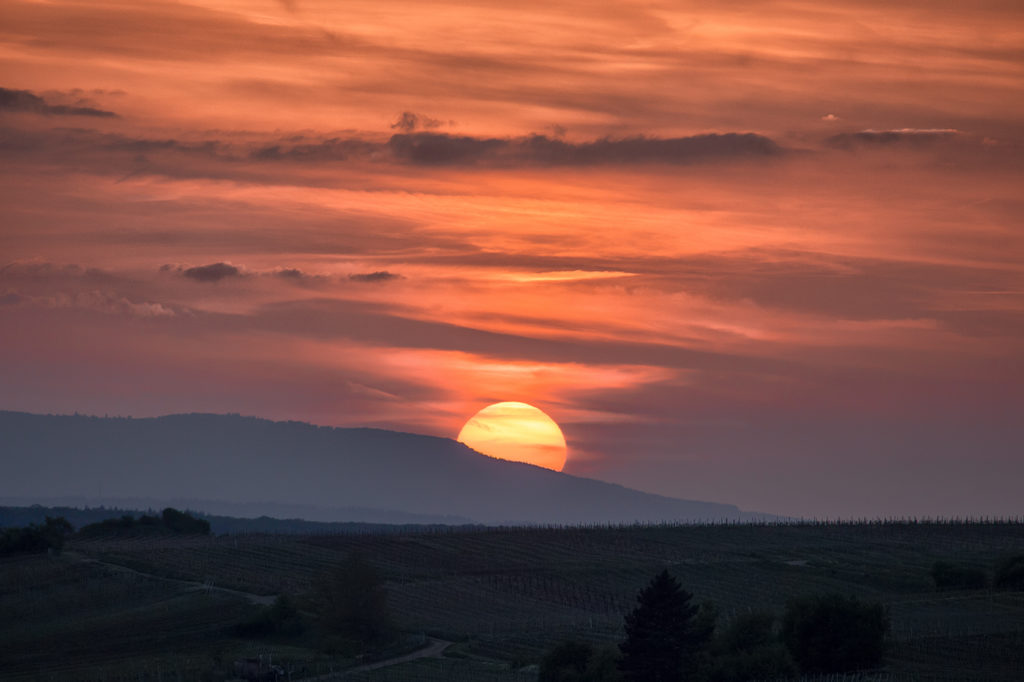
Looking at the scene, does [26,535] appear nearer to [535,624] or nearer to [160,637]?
[160,637]

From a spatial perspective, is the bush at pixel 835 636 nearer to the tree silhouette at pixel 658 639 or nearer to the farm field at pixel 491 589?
the farm field at pixel 491 589

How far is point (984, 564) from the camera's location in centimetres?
14600

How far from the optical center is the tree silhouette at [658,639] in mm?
70375

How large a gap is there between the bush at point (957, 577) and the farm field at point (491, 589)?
2.69 m

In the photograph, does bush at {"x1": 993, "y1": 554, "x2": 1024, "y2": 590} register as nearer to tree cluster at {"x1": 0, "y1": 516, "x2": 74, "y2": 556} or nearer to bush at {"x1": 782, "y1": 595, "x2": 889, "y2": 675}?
bush at {"x1": 782, "y1": 595, "x2": 889, "y2": 675}

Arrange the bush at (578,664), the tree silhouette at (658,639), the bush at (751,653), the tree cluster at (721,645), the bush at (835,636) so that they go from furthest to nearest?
the bush at (835,636) → the bush at (578,664) → the bush at (751,653) → the tree cluster at (721,645) → the tree silhouette at (658,639)

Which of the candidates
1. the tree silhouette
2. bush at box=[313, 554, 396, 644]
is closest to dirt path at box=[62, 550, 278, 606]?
bush at box=[313, 554, 396, 644]

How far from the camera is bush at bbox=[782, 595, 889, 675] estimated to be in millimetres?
80062

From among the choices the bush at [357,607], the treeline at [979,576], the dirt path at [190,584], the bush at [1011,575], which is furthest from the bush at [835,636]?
the dirt path at [190,584]

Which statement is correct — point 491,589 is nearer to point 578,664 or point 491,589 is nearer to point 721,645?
point 721,645

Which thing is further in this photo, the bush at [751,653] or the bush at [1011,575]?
the bush at [1011,575]

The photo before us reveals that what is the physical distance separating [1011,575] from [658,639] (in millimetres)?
68394

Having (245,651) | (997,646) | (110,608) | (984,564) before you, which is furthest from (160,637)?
(984,564)

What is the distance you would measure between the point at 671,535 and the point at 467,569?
4357 centimetres
